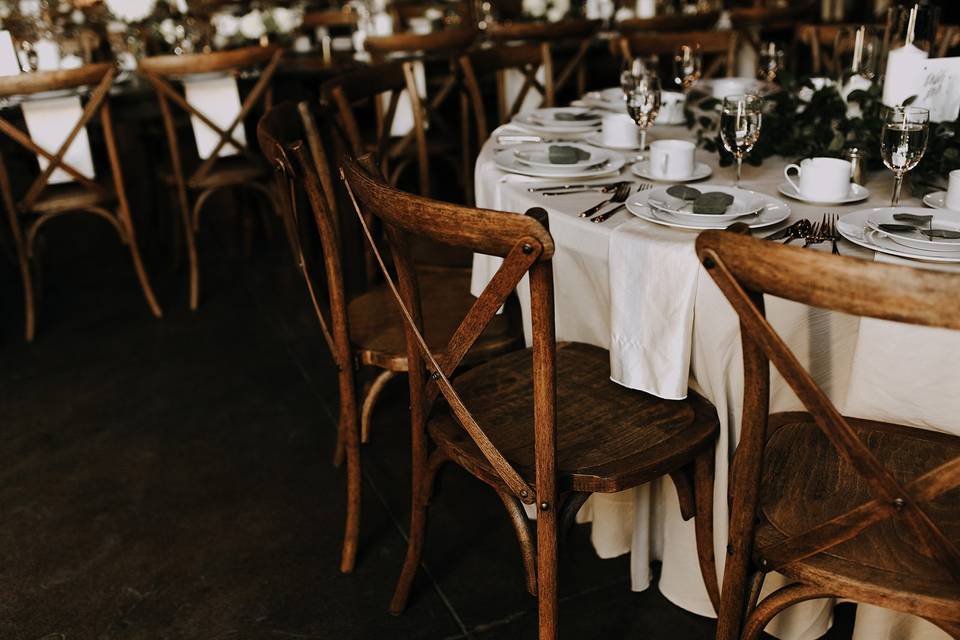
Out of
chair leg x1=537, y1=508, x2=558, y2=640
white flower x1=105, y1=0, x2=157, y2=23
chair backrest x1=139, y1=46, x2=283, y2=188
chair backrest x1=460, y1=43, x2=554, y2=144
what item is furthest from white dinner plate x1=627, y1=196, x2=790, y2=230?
white flower x1=105, y1=0, x2=157, y2=23

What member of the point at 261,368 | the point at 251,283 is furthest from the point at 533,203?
the point at 251,283

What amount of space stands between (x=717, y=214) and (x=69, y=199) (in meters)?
2.47

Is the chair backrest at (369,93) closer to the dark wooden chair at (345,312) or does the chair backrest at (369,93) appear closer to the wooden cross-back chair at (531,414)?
the dark wooden chair at (345,312)

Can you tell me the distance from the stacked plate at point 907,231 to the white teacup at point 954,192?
1.1 inches

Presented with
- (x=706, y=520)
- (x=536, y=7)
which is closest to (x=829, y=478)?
(x=706, y=520)

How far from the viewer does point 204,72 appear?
3029 millimetres

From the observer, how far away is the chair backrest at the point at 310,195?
5.09 feet

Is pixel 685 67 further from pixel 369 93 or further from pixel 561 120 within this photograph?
pixel 369 93

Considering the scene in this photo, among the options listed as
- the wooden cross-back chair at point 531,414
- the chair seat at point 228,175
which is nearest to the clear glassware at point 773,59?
the wooden cross-back chair at point 531,414

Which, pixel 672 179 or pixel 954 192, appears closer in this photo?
pixel 954 192

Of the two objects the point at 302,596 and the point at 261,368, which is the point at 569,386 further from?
the point at 261,368

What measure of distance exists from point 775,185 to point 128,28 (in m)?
3.84

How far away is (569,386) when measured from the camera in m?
1.50

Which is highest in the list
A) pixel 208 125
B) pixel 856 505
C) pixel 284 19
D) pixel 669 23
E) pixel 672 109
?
pixel 284 19
